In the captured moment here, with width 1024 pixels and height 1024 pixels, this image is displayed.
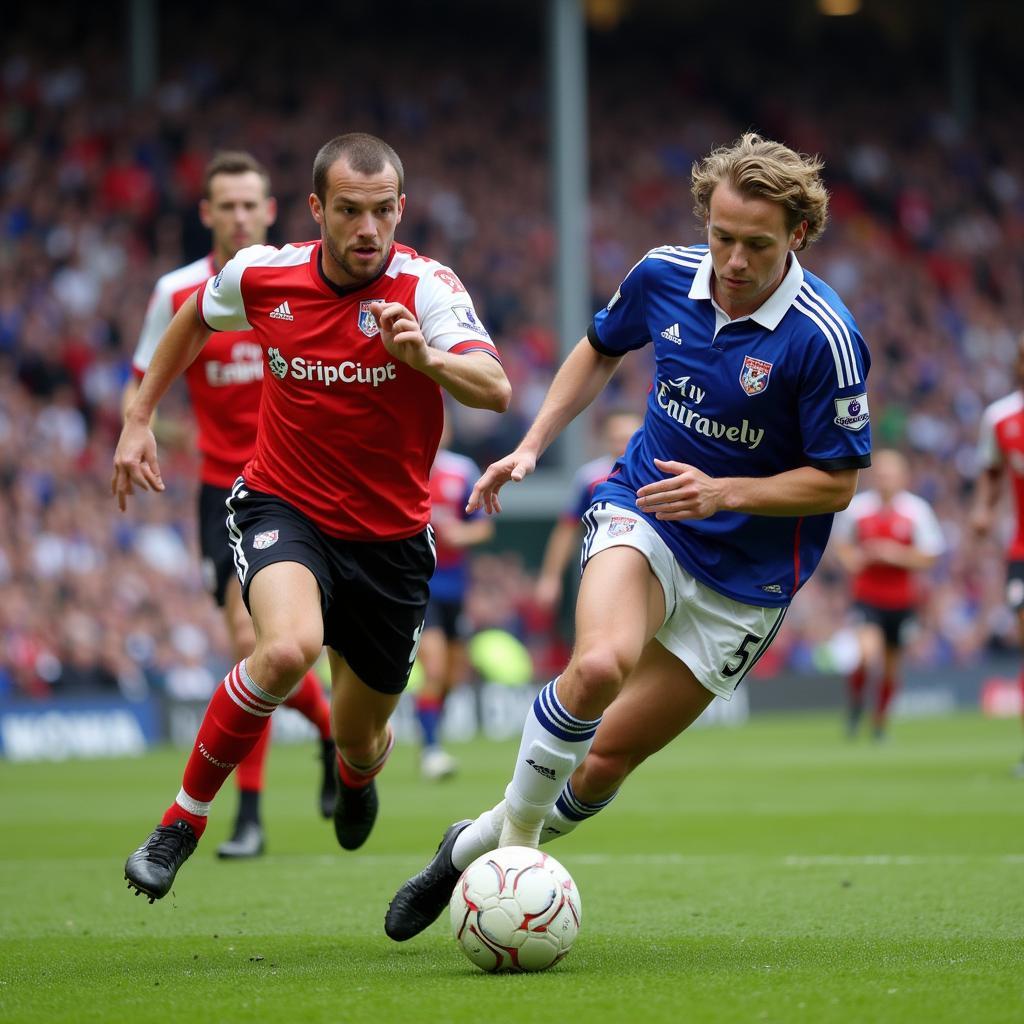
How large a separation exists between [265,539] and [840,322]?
200cm

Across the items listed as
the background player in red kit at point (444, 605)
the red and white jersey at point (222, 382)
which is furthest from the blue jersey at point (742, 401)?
the background player in red kit at point (444, 605)

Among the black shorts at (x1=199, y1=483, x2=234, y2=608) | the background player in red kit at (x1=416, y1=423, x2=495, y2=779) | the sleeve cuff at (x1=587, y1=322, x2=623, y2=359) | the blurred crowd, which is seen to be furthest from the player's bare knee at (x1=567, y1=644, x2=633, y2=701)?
the blurred crowd

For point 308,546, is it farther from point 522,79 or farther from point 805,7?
point 805,7

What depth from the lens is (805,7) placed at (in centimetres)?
3152

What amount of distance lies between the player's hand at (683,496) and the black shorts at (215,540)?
128 inches

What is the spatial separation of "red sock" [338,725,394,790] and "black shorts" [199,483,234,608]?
1.51 m

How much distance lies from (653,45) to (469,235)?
8062 mm

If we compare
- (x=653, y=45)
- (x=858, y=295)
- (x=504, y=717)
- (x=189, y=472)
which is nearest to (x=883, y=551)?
(x=504, y=717)

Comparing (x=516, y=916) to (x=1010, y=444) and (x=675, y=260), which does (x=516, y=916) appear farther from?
(x=1010, y=444)

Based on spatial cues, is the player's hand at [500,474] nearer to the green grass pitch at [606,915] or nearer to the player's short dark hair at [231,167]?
the green grass pitch at [606,915]

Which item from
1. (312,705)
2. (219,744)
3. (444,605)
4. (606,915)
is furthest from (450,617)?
(219,744)

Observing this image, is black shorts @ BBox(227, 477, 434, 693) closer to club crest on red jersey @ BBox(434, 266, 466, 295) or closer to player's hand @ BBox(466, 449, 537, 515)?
player's hand @ BBox(466, 449, 537, 515)

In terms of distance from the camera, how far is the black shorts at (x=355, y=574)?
227 inches

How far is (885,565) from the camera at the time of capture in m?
16.6
